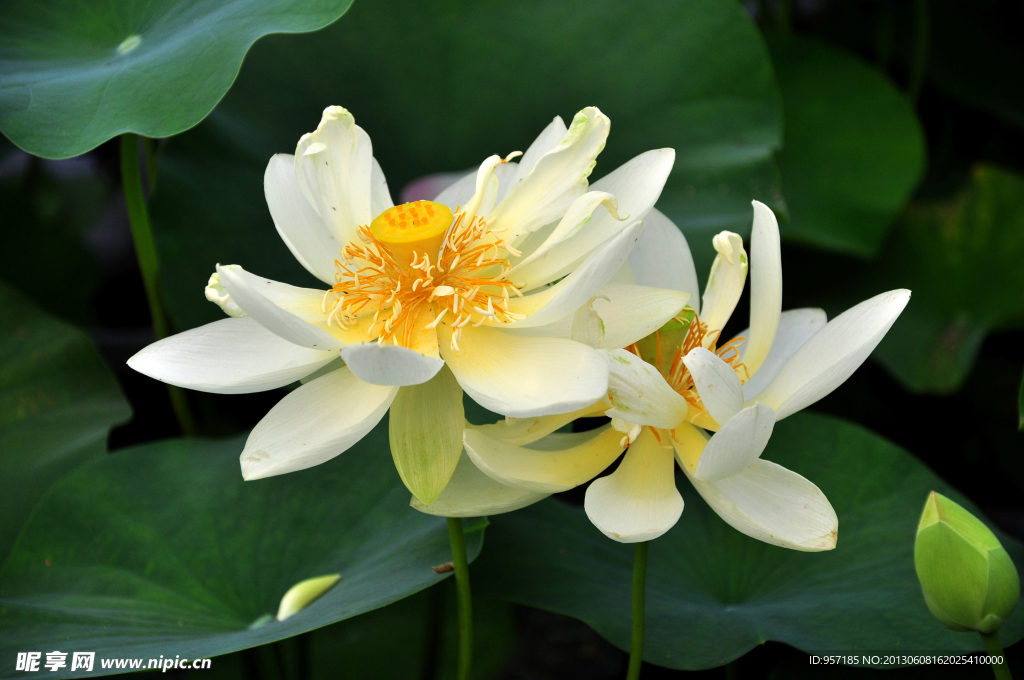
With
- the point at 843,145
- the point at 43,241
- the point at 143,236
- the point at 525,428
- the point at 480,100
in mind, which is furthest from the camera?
the point at 43,241

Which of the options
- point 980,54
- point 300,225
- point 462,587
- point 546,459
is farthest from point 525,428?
point 980,54

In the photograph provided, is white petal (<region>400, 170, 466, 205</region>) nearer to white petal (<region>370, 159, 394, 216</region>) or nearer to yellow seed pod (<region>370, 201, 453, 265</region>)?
white petal (<region>370, 159, 394, 216</region>)

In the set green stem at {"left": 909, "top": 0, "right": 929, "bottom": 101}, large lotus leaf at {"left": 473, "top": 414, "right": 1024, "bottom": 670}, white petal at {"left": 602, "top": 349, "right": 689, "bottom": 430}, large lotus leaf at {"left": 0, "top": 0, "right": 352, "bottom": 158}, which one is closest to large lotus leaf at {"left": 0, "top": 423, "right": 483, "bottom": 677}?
large lotus leaf at {"left": 473, "top": 414, "right": 1024, "bottom": 670}

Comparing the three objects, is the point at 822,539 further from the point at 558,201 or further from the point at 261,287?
the point at 261,287

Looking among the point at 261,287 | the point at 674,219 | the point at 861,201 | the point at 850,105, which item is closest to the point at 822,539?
the point at 261,287

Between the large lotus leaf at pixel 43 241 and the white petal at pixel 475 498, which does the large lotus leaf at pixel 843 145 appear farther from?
the large lotus leaf at pixel 43 241

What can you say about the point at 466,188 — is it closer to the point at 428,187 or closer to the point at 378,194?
the point at 378,194
